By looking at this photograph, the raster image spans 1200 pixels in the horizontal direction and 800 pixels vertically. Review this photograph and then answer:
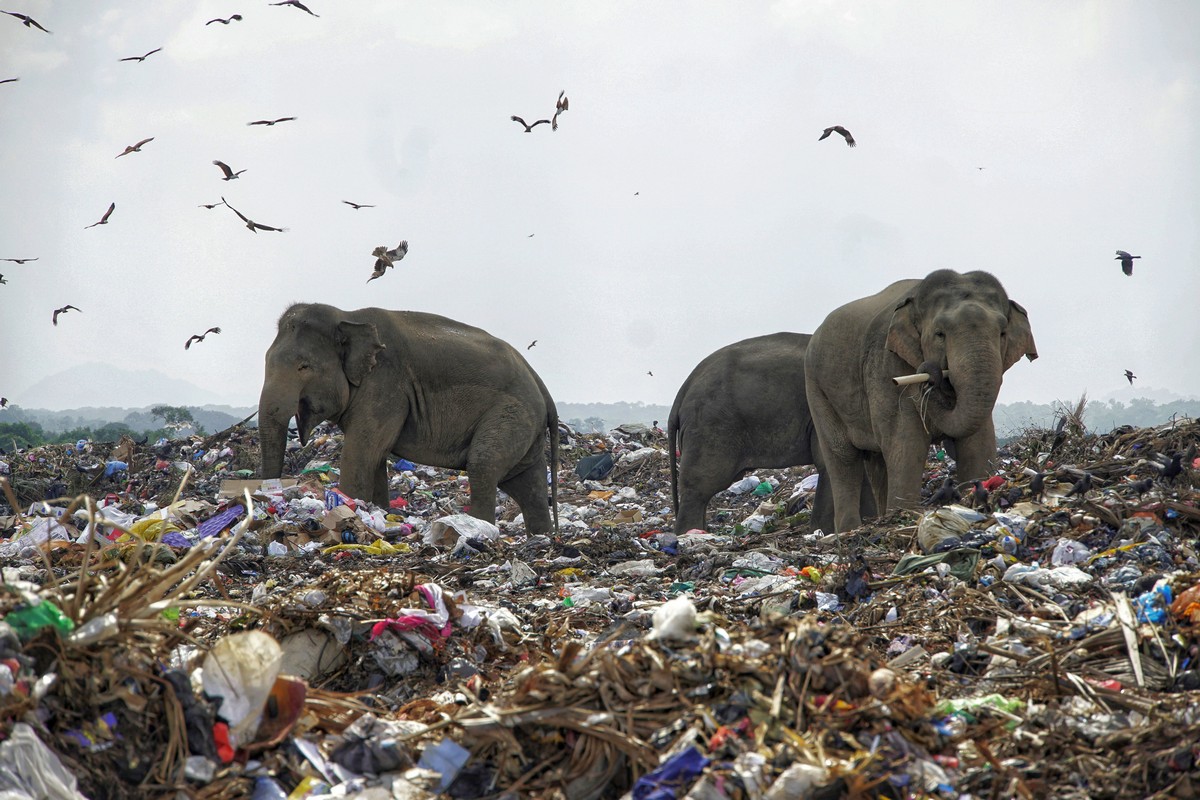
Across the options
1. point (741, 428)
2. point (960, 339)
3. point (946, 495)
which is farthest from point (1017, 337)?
point (741, 428)

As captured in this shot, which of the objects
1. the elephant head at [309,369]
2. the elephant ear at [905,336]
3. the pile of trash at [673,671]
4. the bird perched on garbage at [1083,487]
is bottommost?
the pile of trash at [673,671]

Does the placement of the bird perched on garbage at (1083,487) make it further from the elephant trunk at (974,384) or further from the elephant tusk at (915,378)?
the elephant tusk at (915,378)

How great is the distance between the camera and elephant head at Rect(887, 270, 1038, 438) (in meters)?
6.94

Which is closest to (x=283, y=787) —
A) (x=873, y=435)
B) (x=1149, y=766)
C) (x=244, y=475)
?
(x=1149, y=766)

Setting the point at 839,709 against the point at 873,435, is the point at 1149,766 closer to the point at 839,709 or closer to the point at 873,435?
the point at 839,709

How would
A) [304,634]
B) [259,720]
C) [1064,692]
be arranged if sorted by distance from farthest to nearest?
1. [304,634]
2. [1064,692]
3. [259,720]

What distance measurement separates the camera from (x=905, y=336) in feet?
24.8

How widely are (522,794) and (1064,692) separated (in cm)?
165

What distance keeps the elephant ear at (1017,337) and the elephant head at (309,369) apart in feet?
16.9

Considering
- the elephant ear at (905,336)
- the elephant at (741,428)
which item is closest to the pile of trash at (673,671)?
the elephant ear at (905,336)

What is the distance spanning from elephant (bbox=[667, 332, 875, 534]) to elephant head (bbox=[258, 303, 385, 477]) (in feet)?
10.2

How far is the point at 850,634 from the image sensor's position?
3.05 m

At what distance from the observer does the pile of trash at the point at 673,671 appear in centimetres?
259

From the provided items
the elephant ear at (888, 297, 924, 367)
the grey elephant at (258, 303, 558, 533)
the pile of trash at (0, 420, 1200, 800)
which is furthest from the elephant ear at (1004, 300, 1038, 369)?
the grey elephant at (258, 303, 558, 533)
